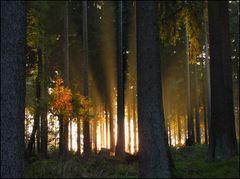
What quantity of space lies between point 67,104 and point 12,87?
16.2 meters

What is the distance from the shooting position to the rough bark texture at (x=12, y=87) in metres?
6.85

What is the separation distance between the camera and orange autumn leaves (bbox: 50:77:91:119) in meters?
22.5

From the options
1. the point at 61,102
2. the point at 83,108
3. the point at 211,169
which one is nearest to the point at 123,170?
the point at 211,169

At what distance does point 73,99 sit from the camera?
23.7 metres

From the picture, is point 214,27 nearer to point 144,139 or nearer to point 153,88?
point 153,88

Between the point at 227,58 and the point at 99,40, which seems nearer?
the point at 227,58

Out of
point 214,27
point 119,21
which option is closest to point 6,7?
point 214,27

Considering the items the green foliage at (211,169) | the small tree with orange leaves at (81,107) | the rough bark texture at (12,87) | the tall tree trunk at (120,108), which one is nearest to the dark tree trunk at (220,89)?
the green foliage at (211,169)

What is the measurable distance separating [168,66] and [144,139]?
27.1 meters

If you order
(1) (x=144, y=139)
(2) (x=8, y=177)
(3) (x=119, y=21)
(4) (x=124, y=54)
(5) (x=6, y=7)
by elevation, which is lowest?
(2) (x=8, y=177)


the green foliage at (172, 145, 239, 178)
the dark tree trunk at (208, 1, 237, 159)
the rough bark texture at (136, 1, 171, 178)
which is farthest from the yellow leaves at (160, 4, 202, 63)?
the green foliage at (172, 145, 239, 178)

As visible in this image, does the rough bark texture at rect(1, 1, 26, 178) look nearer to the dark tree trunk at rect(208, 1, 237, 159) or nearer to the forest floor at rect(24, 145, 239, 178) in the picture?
the forest floor at rect(24, 145, 239, 178)

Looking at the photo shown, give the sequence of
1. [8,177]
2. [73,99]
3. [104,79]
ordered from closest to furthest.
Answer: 1. [8,177]
2. [73,99]
3. [104,79]

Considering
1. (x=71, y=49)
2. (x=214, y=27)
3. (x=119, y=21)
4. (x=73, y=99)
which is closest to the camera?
(x=214, y=27)
